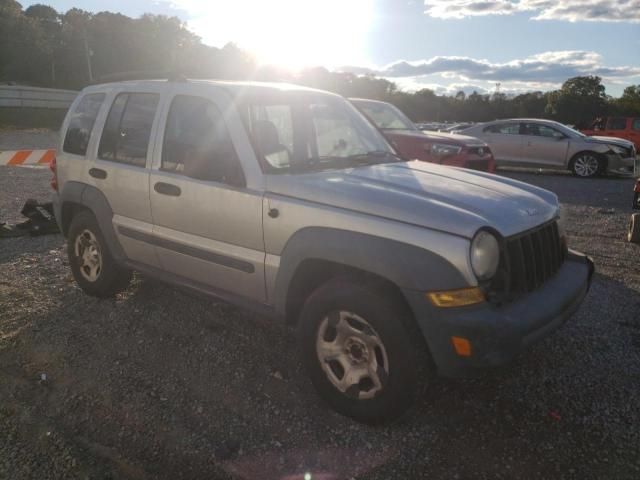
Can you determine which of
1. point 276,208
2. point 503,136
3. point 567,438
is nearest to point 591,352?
point 567,438

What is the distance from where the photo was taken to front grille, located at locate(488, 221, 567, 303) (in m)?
2.88

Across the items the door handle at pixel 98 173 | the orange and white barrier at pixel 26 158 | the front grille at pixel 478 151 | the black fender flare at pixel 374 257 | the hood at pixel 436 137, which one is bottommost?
the orange and white barrier at pixel 26 158

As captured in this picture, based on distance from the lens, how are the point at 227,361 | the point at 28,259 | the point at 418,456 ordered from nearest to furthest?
the point at 418,456, the point at 227,361, the point at 28,259

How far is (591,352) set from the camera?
3.94 metres

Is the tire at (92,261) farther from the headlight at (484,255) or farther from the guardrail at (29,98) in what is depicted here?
the guardrail at (29,98)

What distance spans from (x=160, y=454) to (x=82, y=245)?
8.61 ft

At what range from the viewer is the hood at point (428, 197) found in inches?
113

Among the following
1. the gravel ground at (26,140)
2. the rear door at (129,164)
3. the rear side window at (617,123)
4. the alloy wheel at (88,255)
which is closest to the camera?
the rear door at (129,164)

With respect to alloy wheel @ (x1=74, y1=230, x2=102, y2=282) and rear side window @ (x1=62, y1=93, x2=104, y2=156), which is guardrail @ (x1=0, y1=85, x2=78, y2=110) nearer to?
rear side window @ (x1=62, y1=93, x2=104, y2=156)

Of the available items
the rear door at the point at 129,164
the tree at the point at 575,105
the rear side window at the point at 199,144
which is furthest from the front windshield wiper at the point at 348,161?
the tree at the point at 575,105

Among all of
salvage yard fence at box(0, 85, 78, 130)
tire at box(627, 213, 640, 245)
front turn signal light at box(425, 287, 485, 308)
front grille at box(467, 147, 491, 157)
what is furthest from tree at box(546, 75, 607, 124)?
front turn signal light at box(425, 287, 485, 308)

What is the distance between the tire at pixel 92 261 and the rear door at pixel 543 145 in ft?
41.2

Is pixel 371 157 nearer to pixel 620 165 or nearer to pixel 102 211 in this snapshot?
pixel 102 211

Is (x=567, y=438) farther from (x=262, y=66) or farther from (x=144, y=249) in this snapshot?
(x=262, y=66)
